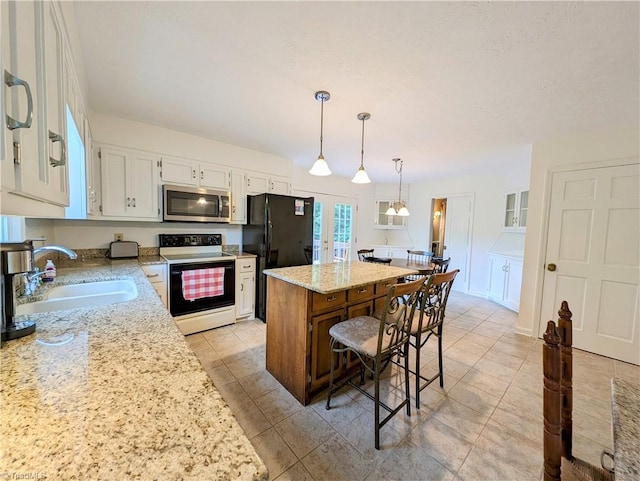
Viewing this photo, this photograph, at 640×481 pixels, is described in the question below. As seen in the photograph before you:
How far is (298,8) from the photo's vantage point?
132 centimetres

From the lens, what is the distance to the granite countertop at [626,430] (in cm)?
60

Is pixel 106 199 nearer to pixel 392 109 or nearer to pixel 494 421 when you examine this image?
pixel 392 109

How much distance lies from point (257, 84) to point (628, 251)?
3873 mm

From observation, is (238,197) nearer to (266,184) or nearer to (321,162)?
(266,184)

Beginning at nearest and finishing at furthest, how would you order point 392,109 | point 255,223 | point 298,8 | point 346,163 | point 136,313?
point 136,313 → point 298,8 → point 392,109 → point 255,223 → point 346,163

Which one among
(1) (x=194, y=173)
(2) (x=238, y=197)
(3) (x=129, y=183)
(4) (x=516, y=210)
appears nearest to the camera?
(3) (x=129, y=183)

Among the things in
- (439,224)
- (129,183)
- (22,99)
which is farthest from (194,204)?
(439,224)

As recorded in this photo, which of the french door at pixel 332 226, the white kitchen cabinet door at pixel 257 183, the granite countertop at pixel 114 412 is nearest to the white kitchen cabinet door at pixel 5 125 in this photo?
the granite countertop at pixel 114 412

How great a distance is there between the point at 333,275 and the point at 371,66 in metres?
1.54

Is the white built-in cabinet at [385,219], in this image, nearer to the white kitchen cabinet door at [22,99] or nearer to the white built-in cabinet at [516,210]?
the white built-in cabinet at [516,210]

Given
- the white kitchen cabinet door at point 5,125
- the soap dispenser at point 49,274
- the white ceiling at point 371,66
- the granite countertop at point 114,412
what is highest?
the white ceiling at point 371,66

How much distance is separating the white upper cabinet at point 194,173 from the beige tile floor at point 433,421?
195 cm

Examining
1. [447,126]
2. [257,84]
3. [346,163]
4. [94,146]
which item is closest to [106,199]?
[94,146]

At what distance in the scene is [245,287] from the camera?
3.38 m
